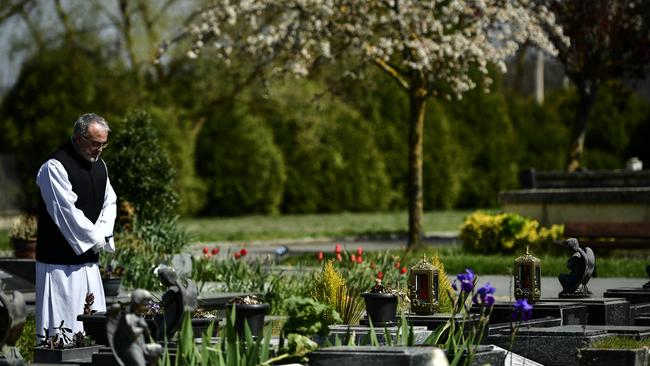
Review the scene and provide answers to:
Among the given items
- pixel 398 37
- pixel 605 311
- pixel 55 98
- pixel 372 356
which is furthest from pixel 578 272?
pixel 55 98

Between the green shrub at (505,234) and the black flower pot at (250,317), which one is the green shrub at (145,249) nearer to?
the black flower pot at (250,317)

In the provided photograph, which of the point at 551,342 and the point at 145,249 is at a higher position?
the point at 145,249

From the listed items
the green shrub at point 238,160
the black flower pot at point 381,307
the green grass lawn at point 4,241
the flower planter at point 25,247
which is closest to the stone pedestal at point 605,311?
the black flower pot at point 381,307

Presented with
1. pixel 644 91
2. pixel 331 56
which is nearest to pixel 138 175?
pixel 331 56

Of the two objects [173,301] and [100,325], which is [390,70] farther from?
[173,301]

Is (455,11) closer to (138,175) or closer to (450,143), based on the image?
(138,175)

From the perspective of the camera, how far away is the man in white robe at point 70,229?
28.6ft

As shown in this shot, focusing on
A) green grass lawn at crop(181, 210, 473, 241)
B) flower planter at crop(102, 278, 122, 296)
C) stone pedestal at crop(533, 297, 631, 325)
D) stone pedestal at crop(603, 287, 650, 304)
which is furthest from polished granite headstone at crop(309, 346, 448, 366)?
green grass lawn at crop(181, 210, 473, 241)

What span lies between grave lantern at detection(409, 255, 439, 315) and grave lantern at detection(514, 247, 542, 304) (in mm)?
993

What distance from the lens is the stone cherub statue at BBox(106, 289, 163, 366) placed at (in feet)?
22.2

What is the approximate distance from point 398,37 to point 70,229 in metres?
13.2

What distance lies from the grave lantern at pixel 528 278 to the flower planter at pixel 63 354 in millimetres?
3781

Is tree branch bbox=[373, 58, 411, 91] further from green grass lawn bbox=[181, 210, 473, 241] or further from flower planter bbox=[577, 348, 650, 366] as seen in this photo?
flower planter bbox=[577, 348, 650, 366]

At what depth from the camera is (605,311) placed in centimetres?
1051
